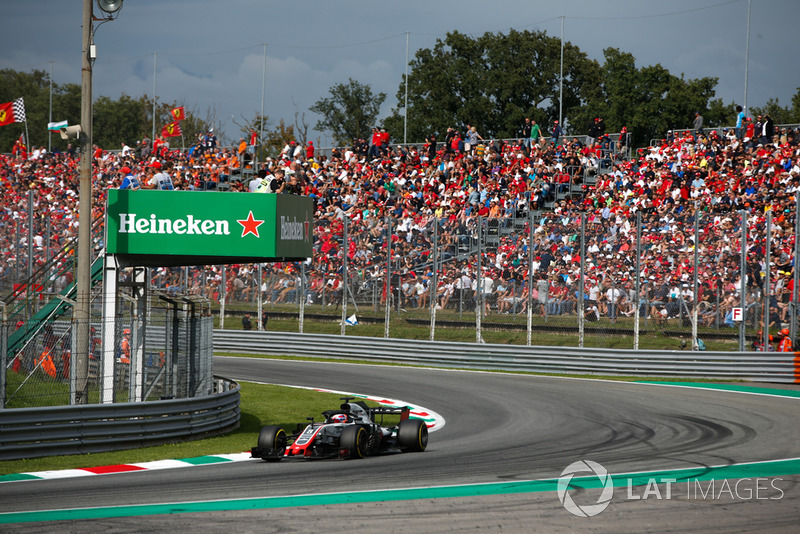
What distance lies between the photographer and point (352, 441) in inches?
433

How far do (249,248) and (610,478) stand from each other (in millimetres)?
5945

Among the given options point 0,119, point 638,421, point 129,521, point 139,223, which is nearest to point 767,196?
point 638,421

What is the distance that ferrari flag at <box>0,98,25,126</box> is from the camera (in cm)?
3844

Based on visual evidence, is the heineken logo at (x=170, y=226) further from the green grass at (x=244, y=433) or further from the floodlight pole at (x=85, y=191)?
the green grass at (x=244, y=433)

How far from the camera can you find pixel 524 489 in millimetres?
9219

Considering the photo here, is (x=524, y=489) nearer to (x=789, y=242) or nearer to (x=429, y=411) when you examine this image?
(x=429, y=411)

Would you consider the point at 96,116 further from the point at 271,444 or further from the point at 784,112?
the point at 271,444

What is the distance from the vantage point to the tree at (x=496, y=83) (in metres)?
56.7

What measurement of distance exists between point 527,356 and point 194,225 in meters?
12.1

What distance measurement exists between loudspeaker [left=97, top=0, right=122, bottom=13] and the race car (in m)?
6.12

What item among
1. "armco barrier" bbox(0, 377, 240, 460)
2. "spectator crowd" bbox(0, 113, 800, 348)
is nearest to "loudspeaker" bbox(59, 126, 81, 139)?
"spectator crowd" bbox(0, 113, 800, 348)

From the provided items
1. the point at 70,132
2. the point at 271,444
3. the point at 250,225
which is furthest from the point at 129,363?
the point at 271,444

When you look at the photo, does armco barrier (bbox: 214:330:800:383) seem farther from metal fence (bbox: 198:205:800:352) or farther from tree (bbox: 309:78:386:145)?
tree (bbox: 309:78:386:145)

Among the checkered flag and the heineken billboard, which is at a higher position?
the checkered flag
